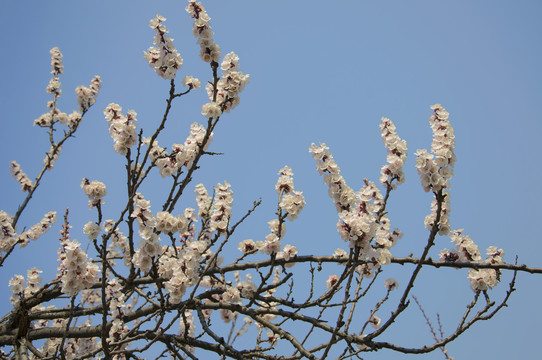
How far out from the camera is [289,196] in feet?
12.1

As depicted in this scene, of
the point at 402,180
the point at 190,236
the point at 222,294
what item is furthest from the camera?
the point at 190,236

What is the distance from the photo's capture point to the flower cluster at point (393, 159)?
12.1 feet

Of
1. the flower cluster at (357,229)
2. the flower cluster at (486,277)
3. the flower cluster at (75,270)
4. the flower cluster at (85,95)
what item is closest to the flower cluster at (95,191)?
the flower cluster at (75,270)

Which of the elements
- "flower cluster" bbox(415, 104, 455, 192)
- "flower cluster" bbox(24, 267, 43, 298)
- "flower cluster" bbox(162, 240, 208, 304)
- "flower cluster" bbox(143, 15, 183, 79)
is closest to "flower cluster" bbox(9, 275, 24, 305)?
"flower cluster" bbox(24, 267, 43, 298)

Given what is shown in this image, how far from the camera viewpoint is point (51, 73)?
8555 mm

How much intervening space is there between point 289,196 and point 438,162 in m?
1.28

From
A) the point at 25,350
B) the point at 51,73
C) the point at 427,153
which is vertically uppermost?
the point at 51,73

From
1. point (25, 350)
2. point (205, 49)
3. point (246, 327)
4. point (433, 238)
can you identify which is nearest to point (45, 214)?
point (25, 350)

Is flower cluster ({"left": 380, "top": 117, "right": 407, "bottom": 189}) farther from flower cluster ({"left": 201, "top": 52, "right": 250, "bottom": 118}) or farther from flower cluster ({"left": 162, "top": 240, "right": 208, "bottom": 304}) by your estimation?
flower cluster ({"left": 162, "top": 240, "right": 208, "bottom": 304})

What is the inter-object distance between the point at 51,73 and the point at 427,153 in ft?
26.8

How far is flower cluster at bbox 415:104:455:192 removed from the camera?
10.2 feet

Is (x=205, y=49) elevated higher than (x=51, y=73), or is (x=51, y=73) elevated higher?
(x=51, y=73)

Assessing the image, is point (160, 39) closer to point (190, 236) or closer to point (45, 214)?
point (190, 236)

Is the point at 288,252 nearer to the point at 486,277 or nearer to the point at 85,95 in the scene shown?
the point at 486,277
